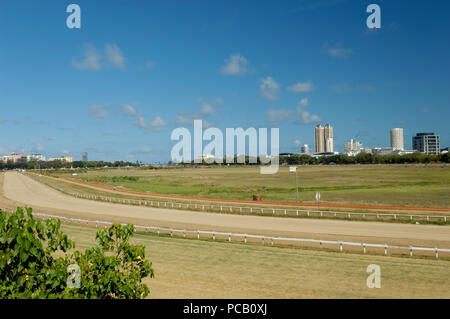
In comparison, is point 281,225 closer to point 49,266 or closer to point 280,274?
point 280,274

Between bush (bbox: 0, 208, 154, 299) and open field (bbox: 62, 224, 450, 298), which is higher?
bush (bbox: 0, 208, 154, 299)

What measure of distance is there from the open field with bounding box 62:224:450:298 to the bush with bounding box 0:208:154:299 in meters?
5.07

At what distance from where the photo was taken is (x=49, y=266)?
7113 mm

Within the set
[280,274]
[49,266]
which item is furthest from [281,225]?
[49,266]

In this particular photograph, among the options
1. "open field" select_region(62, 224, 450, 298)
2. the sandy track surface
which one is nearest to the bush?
"open field" select_region(62, 224, 450, 298)

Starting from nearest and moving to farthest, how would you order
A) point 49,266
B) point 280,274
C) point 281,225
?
point 49,266 < point 280,274 < point 281,225

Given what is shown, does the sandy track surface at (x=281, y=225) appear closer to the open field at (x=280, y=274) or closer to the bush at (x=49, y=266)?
the open field at (x=280, y=274)

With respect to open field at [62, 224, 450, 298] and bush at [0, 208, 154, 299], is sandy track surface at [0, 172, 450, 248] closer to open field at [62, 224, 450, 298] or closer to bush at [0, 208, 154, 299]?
open field at [62, 224, 450, 298]

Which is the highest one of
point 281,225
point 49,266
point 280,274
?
point 49,266

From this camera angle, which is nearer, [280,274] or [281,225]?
[280,274]

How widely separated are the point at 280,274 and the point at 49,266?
377 inches

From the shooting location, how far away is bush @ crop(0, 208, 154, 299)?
632 centimetres
